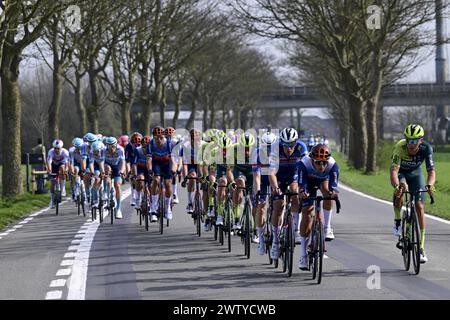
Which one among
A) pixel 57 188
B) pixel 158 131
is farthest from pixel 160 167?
pixel 57 188

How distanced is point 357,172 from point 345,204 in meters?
20.4

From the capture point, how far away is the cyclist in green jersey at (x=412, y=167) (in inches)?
495

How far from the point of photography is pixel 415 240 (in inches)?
480

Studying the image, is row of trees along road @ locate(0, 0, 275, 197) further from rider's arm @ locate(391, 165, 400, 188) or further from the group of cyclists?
rider's arm @ locate(391, 165, 400, 188)

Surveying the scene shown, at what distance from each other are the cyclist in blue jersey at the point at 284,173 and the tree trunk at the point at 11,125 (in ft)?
50.7

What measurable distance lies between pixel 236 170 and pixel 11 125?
46.7ft

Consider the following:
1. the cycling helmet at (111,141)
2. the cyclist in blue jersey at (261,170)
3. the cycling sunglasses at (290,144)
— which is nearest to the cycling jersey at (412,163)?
the cycling sunglasses at (290,144)

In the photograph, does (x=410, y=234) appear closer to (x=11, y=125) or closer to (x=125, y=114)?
(x=11, y=125)

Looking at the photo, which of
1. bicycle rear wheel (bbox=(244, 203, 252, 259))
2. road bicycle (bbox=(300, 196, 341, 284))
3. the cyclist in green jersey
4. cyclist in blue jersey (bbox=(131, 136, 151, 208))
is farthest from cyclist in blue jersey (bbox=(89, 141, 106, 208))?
road bicycle (bbox=(300, 196, 341, 284))

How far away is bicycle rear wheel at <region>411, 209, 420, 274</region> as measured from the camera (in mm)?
12097

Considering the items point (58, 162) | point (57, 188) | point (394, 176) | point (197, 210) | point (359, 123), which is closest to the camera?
point (394, 176)

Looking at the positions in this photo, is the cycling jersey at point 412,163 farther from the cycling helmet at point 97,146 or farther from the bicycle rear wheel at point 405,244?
the cycling helmet at point 97,146

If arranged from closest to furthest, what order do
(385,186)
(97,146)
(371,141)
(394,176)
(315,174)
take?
(315,174), (394,176), (97,146), (385,186), (371,141)
